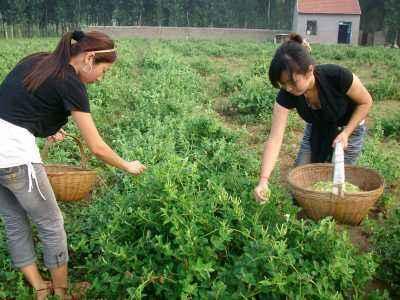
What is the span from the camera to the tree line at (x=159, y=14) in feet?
128

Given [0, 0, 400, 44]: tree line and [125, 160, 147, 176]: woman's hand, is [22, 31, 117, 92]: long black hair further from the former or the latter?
[0, 0, 400, 44]: tree line

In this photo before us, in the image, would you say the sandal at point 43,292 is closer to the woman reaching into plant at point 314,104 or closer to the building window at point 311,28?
the woman reaching into plant at point 314,104

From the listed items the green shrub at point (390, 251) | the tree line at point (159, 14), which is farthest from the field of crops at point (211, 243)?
the tree line at point (159, 14)

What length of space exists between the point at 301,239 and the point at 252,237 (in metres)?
0.30

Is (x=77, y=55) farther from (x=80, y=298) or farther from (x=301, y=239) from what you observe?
(x=301, y=239)

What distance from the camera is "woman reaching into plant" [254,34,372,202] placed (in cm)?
310

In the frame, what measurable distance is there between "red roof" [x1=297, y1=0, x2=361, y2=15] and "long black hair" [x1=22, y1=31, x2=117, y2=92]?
36899 millimetres

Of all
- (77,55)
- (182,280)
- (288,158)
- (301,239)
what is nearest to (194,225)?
(182,280)

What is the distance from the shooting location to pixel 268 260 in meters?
2.51

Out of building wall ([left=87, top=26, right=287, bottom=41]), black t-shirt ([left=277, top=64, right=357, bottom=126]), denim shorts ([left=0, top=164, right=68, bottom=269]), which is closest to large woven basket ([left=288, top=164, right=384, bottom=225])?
black t-shirt ([left=277, top=64, right=357, bottom=126])

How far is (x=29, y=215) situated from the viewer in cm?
286

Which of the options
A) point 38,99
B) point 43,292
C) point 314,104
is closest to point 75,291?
point 43,292

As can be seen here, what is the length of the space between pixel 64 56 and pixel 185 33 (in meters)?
38.5

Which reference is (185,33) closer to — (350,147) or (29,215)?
(350,147)
